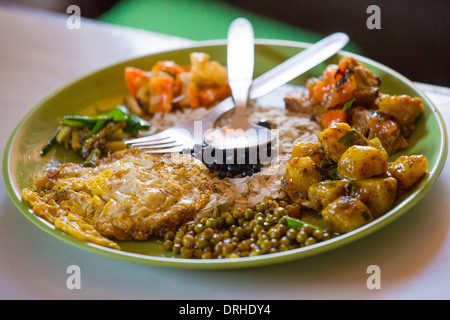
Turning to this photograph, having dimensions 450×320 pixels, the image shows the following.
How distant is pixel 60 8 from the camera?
6.46 metres

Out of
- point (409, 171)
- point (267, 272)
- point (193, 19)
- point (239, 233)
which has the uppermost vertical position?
point (193, 19)

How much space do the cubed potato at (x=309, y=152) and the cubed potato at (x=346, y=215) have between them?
1.05 ft

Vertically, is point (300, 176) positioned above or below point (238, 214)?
above

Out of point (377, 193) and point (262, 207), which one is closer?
point (377, 193)

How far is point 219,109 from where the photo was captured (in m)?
3.02

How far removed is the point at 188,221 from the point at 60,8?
5157 millimetres

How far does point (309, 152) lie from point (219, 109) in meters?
0.87

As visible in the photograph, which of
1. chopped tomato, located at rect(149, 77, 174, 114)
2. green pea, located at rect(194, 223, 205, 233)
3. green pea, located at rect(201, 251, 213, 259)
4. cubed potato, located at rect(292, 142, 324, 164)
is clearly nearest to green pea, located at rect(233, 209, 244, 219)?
green pea, located at rect(194, 223, 205, 233)

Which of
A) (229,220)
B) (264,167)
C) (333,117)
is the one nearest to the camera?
(229,220)

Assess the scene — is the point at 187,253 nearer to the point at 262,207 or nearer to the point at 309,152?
the point at 262,207

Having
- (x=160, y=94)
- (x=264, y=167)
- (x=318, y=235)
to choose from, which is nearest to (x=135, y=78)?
(x=160, y=94)
